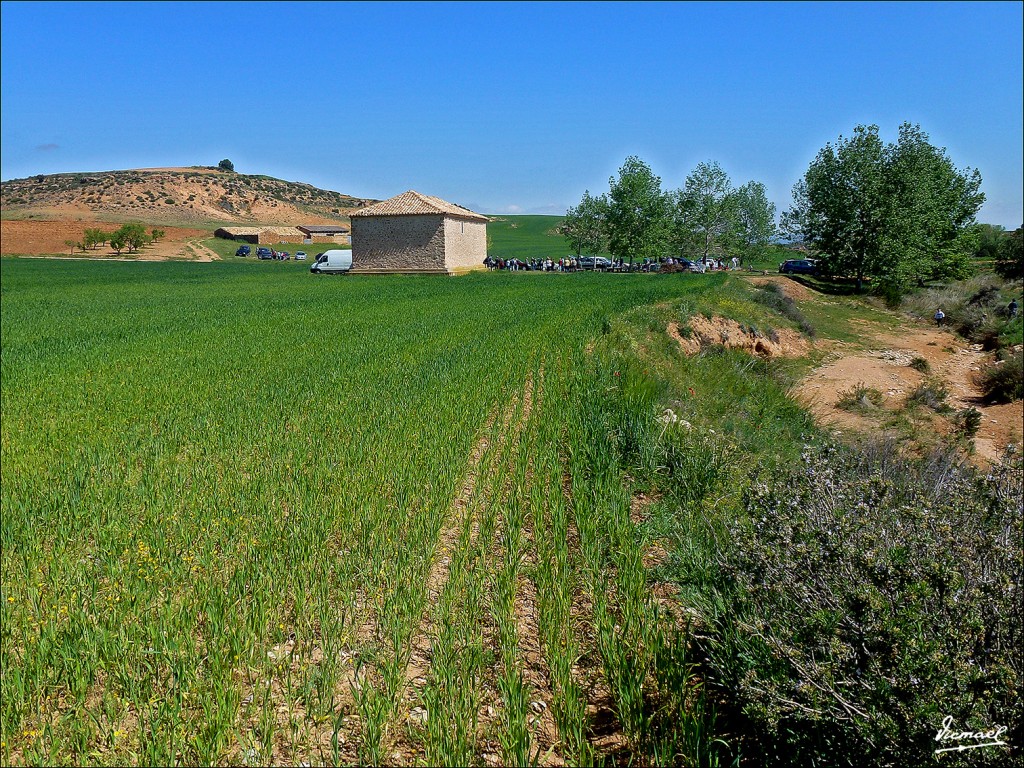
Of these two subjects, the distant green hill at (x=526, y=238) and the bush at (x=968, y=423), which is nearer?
the bush at (x=968, y=423)

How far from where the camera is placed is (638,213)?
63.1 meters

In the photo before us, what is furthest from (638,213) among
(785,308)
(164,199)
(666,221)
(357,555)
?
(164,199)

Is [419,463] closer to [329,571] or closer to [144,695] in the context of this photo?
[329,571]

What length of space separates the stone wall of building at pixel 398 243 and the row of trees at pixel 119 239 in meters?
35.9

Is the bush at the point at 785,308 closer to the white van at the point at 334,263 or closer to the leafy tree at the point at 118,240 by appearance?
the white van at the point at 334,263

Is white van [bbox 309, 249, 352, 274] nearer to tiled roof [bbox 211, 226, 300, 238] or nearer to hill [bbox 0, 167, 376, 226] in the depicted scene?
tiled roof [bbox 211, 226, 300, 238]

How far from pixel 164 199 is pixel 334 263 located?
73.8 meters

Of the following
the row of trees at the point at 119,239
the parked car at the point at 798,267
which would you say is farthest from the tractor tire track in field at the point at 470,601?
the row of trees at the point at 119,239

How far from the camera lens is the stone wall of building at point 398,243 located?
4591cm

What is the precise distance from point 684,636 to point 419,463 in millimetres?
4007

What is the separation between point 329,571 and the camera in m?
5.35

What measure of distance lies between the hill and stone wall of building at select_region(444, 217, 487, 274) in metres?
60.7

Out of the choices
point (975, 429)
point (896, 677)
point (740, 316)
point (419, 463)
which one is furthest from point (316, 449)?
point (740, 316)

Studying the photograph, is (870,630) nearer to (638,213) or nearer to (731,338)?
(731,338)
